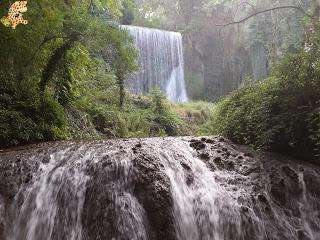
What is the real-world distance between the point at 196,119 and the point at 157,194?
12.4m

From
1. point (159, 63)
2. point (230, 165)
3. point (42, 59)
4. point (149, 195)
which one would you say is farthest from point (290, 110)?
point (159, 63)

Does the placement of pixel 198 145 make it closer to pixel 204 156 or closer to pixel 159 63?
pixel 204 156

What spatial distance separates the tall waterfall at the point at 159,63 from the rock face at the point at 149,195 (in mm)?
14355

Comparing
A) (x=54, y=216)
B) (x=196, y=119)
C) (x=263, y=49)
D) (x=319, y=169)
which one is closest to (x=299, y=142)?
(x=319, y=169)

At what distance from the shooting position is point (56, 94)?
28.3ft

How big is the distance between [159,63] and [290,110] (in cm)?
1573

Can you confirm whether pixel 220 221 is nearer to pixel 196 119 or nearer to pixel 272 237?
pixel 272 237

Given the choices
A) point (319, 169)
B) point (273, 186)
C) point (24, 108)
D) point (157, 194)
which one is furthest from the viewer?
point (24, 108)

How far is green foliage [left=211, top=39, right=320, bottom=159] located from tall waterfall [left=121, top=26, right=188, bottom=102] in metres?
13.4

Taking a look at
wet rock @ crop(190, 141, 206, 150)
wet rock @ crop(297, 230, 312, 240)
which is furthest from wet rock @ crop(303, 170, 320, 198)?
wet rock @ crop(190, 141, 206, 150)

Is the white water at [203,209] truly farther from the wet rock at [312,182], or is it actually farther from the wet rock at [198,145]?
the wet rock at [312,182]

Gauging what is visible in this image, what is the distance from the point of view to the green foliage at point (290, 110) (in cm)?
609

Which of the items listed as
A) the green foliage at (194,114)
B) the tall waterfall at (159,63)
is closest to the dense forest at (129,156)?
the green foliage at (194,114)

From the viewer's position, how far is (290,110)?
20.4 feet
